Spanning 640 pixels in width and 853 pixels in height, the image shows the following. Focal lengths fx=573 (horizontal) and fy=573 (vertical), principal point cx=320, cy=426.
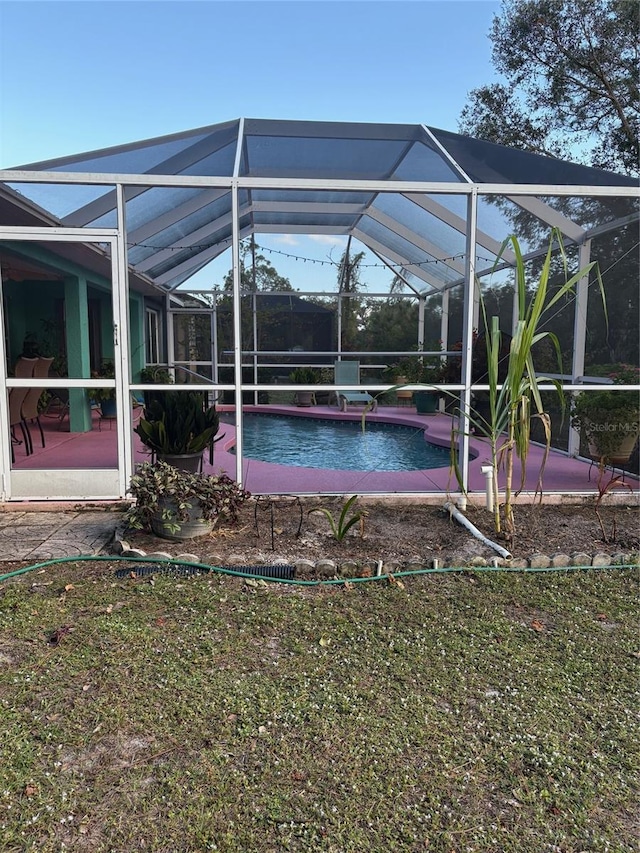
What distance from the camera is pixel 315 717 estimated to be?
6.46ft

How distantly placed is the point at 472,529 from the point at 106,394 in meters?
3.06

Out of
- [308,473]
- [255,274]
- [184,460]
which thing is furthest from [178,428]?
[255,274]

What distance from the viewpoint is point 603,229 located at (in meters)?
5.81

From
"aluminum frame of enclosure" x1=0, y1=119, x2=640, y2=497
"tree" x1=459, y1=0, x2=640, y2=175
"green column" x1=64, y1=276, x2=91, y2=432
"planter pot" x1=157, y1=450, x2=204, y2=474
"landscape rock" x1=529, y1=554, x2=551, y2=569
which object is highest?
"tree" x1=459, y1=0, x2=640, y2=175

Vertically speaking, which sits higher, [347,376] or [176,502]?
[347,376]

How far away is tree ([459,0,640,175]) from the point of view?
10.5 meters

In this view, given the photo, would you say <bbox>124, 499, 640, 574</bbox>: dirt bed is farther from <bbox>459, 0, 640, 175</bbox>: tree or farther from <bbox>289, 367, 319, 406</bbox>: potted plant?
<bbox>459, 0, 640, 175</bbox>: tree

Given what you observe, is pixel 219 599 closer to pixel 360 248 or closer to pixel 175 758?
pixel 175 758

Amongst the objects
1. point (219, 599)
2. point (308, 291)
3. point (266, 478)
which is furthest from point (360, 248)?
point (219, 599)

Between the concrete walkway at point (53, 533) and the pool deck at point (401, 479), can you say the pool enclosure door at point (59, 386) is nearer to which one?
the concrete walkway at point (53, 533)

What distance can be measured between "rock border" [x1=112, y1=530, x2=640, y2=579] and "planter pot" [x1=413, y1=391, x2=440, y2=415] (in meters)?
6.93

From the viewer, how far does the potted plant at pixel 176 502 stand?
359 centimetres

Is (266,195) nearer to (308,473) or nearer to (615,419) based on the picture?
(308,473)

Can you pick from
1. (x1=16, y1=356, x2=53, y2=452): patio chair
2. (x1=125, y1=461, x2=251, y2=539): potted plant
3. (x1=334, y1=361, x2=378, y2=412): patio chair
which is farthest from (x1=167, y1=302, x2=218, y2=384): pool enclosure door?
(x1=125, y1=461, x2=251, y2=539): potted plant
